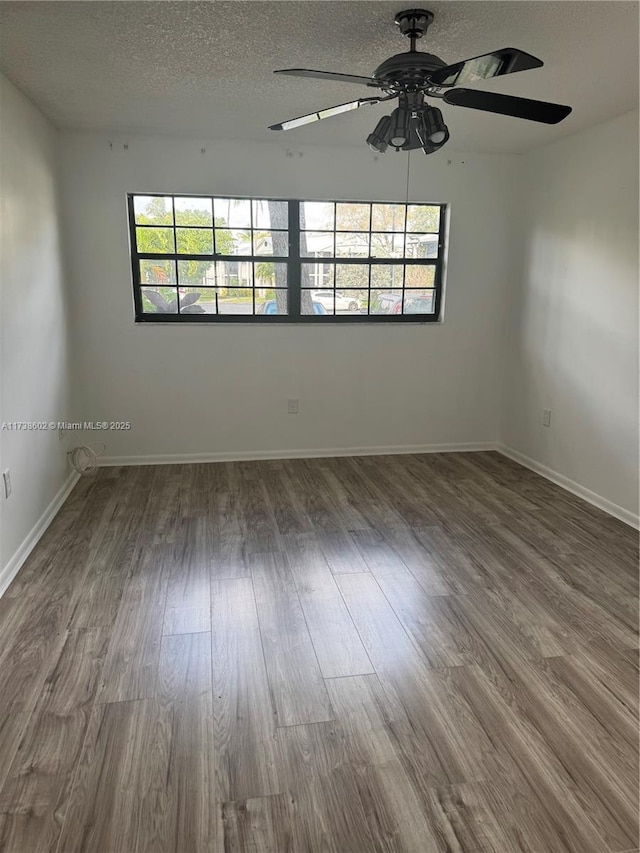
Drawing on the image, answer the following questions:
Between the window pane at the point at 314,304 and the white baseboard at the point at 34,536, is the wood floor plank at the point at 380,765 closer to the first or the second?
the white baseboard at the point at 34,536

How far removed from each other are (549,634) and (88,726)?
1.76 m

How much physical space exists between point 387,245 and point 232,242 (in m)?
1.24

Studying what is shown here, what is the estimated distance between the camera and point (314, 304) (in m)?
4.51

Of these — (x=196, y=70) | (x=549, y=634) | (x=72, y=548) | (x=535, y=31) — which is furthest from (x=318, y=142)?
(x=549, y=634)

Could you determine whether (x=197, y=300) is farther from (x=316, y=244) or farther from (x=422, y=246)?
(x=422, y=246)

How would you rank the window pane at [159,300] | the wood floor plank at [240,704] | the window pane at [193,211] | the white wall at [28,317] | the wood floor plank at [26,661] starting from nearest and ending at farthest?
the wood floor plank at [240,704]
the wood floor plank at [26,661]
the white wall at [28,317]
the window pane at [193,211]
the window pane at [159,300]

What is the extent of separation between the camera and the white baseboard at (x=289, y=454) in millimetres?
4449

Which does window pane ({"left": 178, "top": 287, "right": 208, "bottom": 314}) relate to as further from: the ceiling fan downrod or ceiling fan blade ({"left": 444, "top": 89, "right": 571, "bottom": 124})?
ceiling fan blade ({"left": 444, "top": 89, "right": 571, "bottom": 124})

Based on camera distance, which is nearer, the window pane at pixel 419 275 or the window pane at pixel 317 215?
the window pane at pixel 317 215

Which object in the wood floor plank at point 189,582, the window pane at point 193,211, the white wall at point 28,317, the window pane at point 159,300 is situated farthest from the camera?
the window pane at point 159,300

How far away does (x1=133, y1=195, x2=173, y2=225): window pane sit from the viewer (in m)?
4.13

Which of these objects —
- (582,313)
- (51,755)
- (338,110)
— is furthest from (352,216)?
(51,755)

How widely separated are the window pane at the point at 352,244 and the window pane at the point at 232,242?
72 centimetres

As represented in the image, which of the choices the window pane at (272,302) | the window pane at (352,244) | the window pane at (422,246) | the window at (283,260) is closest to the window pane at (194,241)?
the window at (283,260)
